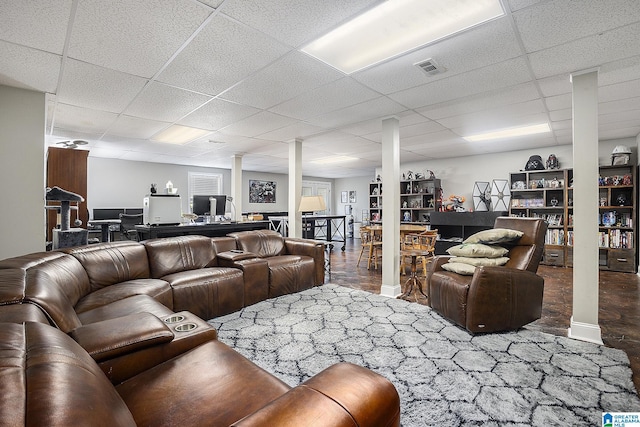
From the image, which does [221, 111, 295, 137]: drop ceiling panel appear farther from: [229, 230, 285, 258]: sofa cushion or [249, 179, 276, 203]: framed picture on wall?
[249, 179, 276, 203]: framed picture on wall

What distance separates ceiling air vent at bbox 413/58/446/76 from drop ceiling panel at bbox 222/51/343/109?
0.71 metres

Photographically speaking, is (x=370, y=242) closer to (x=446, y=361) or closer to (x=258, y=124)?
(x=258, y=124)

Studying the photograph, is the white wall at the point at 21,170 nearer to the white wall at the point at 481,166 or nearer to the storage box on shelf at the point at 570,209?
the white wall at the point at 481,166

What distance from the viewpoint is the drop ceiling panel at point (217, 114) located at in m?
3.60

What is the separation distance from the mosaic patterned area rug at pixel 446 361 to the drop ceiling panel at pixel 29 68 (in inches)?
107

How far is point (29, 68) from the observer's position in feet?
8.44

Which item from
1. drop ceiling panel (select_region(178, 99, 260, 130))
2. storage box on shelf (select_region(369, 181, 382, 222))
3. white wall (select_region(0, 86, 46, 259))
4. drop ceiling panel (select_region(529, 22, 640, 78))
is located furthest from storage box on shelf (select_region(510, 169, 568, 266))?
white wall (select_region(0, 86, 46, 259))

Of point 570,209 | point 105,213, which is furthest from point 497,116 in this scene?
point 105,213

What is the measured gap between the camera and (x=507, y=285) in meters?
2.61

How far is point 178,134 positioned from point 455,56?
4353 mm

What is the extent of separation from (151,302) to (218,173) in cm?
759

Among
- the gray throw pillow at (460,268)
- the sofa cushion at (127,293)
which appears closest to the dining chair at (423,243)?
the gray throw pillow at (460,268)

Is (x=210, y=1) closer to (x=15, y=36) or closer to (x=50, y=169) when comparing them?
(x=15, y=36)

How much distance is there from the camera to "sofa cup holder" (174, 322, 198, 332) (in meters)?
1.54
